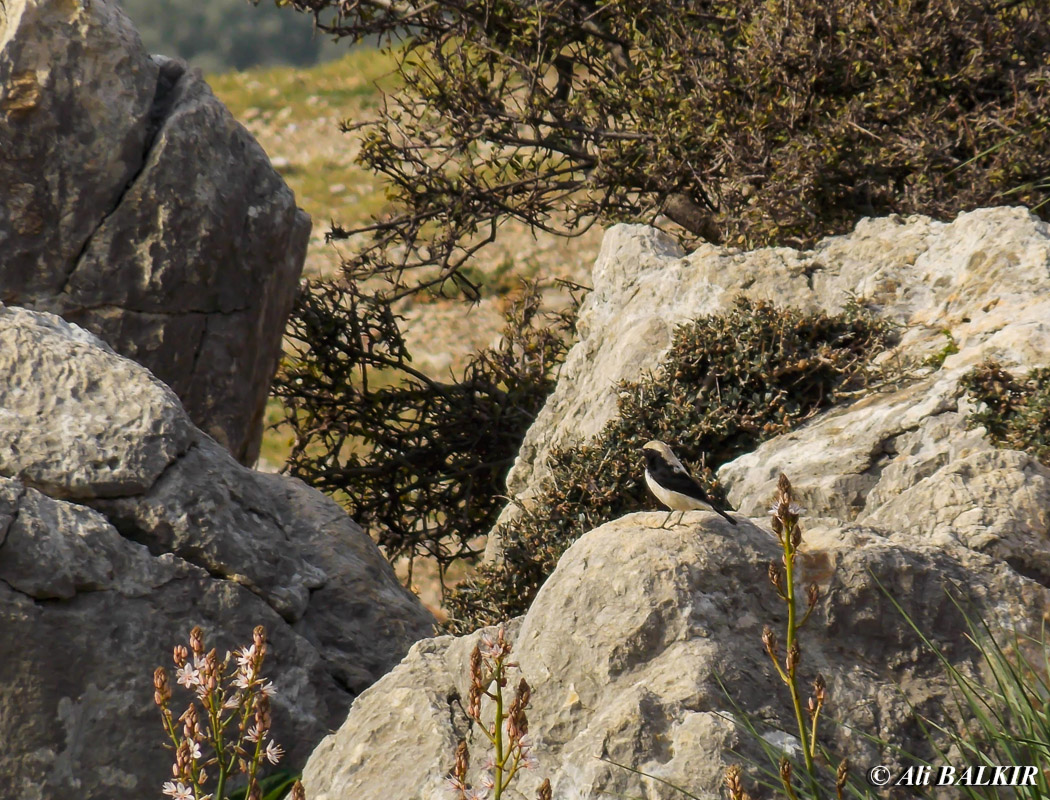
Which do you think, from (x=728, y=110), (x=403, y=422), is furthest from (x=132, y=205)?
(x=728, y=110)

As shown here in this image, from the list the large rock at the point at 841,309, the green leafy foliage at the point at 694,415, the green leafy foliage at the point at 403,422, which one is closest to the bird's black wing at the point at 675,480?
the large rock at the point at 841,309

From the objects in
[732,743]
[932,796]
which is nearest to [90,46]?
[732,743]

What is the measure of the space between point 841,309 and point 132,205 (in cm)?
394

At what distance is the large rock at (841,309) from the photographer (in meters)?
5.33

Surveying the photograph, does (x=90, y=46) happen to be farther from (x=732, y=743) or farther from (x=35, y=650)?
(x=732, y=743)

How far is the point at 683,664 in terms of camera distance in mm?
3326

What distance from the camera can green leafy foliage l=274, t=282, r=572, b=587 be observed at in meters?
9.58

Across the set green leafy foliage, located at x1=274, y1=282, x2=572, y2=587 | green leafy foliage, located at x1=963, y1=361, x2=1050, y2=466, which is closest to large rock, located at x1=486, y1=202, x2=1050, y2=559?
green leafy foliage, located at x1=963, y1=361, x2=1050, y2=466

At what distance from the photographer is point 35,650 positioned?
13.8 feet

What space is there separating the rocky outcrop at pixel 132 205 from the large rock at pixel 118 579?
141 centimetres

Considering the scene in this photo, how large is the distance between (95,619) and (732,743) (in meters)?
2.52

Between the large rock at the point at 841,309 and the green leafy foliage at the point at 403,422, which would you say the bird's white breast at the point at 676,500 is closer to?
the large rock at the point at 841,309

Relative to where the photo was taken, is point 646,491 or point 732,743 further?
point 646,491

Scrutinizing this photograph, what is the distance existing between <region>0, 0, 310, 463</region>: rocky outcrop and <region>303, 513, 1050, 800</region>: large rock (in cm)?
325
